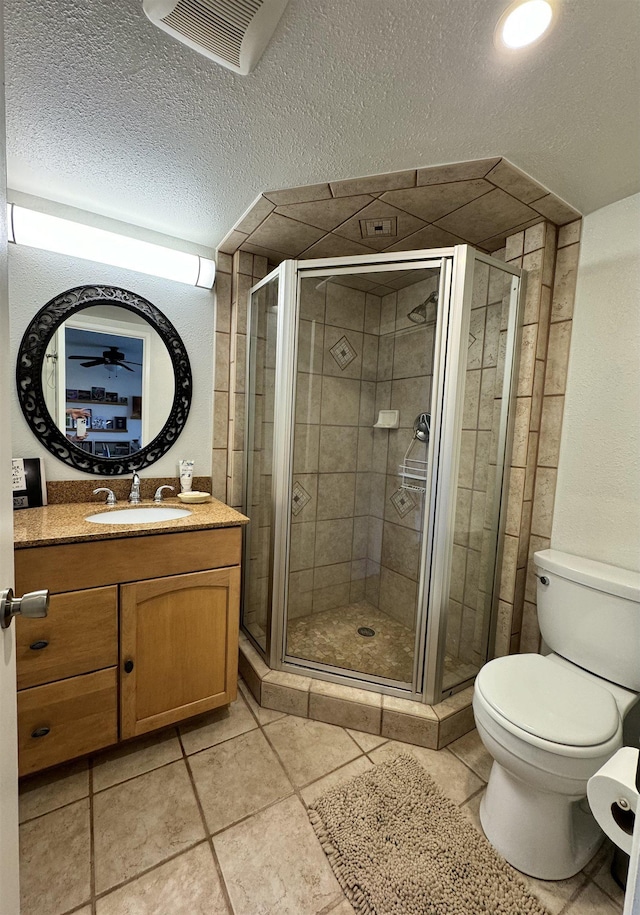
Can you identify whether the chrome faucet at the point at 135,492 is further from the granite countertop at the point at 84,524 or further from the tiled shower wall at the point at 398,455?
the tiled shower wall at the point at 398,455

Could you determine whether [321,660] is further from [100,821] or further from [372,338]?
[372,338]

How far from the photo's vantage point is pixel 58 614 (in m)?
1.23

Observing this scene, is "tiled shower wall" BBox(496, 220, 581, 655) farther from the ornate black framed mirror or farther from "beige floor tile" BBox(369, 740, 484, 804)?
the ornate black framed mirror

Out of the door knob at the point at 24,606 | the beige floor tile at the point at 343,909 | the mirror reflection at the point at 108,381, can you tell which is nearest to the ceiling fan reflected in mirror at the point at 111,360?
the mirror reflection at the point at 108,381

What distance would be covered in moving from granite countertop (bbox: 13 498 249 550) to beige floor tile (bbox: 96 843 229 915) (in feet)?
3.11

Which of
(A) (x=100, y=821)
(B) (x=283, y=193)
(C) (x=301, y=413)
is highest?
(B) (x=283, y=193)

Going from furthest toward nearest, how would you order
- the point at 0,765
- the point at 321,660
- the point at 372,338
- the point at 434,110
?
the point at 372,338, the point at 321,660, the point at 434,110, the point at 0,765

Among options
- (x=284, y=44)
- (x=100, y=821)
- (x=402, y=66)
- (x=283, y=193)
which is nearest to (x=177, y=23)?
(x=284, y=44)

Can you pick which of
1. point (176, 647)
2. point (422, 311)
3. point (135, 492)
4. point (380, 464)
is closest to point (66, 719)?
point (176, 647)

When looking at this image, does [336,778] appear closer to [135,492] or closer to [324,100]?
[135,492]

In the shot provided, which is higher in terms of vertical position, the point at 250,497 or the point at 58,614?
the point at 250,497

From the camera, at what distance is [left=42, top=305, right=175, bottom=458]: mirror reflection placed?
1.63m

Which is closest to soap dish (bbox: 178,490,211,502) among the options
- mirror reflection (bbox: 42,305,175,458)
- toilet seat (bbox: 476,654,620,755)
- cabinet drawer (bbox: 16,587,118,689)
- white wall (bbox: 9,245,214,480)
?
white wall (bbox: 9,245,214,480)

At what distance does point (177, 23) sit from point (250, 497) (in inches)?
65.8
